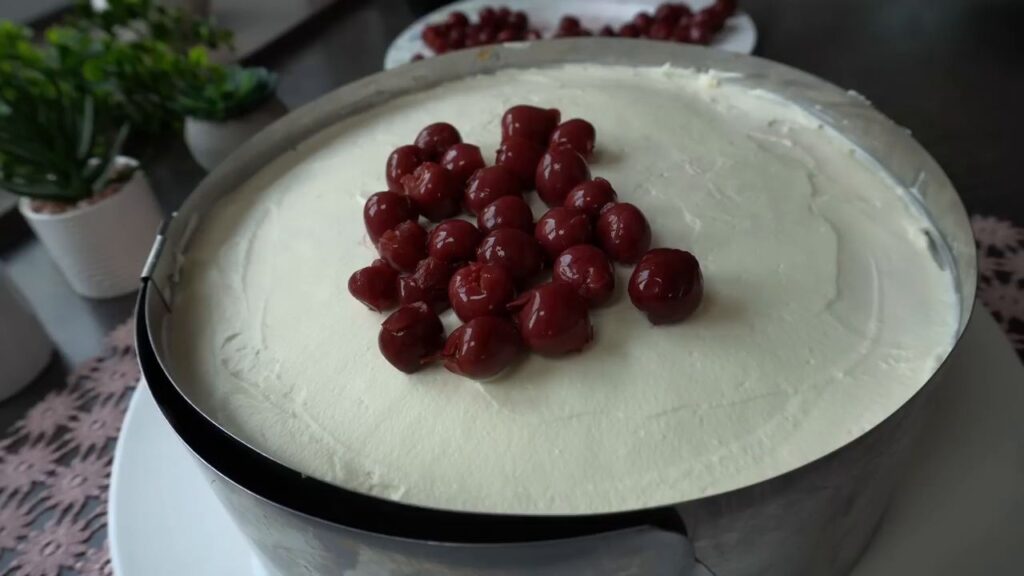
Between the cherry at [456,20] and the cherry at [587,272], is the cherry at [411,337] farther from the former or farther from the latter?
the cherry at [456,20]

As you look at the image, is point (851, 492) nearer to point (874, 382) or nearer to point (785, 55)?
point (874, 382)

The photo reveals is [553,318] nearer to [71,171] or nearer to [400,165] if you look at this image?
[400,165]

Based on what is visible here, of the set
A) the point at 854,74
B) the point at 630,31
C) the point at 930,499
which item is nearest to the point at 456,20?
the point at 630,31

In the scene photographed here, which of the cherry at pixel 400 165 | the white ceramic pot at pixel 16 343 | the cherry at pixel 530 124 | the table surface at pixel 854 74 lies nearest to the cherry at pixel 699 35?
the table surface at pixel 854 74

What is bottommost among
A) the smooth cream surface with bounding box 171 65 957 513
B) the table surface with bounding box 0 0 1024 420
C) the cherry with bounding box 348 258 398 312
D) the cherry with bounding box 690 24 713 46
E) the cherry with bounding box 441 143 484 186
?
the table surface with bounding box 0 0 1024 420

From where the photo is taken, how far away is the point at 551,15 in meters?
1.72

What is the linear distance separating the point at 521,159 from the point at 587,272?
7.6 inches

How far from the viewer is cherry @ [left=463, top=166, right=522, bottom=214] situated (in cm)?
73

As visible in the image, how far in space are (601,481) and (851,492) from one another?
0.17m

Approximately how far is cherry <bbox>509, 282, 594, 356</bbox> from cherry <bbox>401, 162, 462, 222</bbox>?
0.17 metres

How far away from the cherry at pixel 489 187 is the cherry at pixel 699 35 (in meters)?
0.88

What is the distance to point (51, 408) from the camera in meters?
1.00

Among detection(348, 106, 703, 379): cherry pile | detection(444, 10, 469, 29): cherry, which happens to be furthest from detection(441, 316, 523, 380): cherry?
detection(444, 10, 469, 29): cherry

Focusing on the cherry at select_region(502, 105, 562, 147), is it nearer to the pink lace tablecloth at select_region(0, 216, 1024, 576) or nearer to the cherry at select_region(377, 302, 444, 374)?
the cherry at select_region(377, 302, 444, 374)
